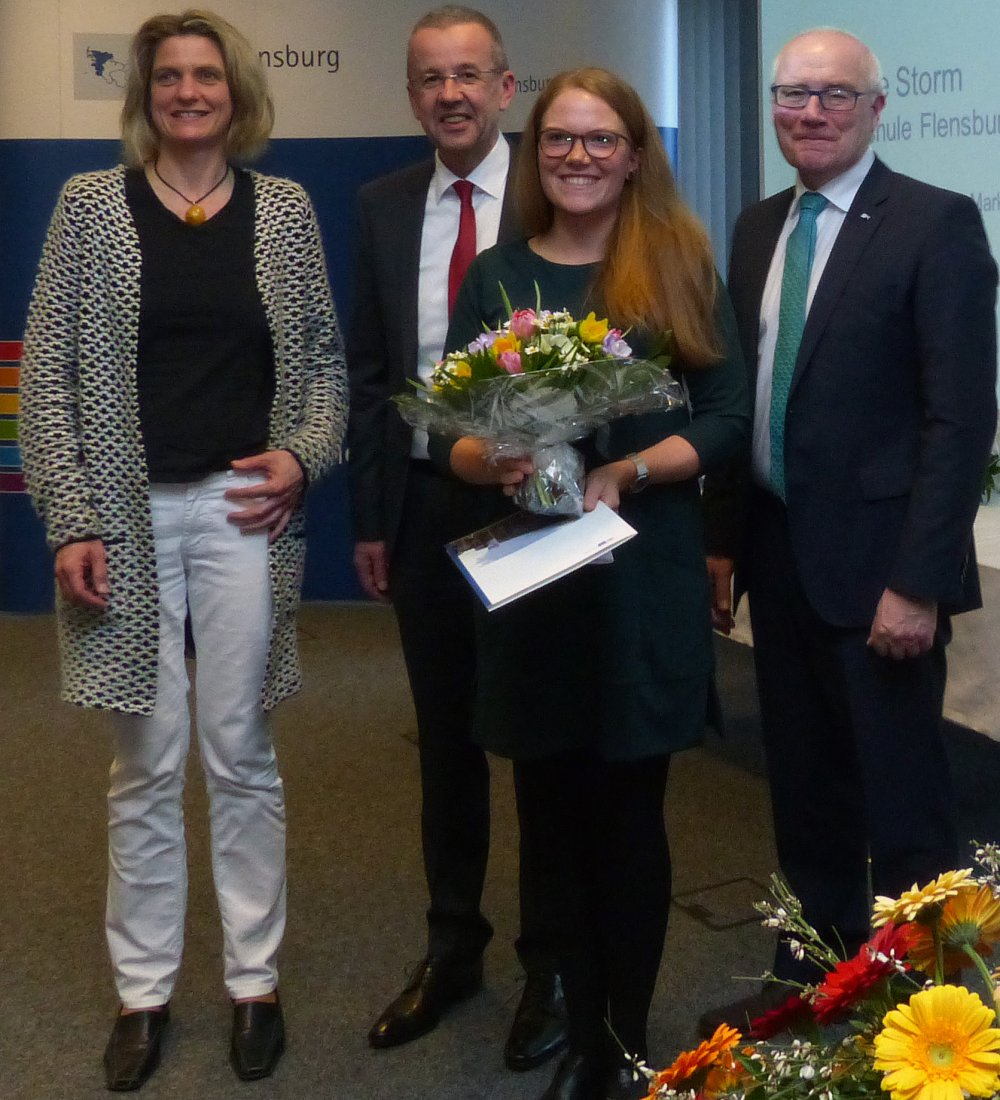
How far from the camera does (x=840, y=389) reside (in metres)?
2.26

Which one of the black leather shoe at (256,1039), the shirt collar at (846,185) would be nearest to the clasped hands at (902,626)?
the shirt collar at (846,185)

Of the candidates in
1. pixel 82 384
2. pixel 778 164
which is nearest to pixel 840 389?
pixel 82 384

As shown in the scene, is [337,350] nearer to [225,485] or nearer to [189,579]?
[225,485]

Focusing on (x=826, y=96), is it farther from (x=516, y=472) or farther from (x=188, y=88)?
(x=188, y=88)

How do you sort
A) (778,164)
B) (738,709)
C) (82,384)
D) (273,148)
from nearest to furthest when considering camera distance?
1. (82,384)
2. (778,164)
3. (738,709)
4. (273,148)

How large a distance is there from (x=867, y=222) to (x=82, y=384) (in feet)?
4.26

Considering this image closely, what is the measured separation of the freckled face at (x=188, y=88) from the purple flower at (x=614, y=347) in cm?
85

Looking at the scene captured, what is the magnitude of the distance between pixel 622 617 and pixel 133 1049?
1219 mm

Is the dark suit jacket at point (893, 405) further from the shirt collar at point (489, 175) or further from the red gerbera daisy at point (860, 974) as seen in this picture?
the red gerbera daisy at point (860, 974)

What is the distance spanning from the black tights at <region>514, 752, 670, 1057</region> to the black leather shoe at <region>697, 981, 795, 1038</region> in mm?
329

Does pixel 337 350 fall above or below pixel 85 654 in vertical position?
above

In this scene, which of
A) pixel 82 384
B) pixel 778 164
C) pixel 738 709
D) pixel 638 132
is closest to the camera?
pixel 638 132

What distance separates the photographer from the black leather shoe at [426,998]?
258 cm

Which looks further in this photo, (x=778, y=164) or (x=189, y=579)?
(x=778, y=164)
